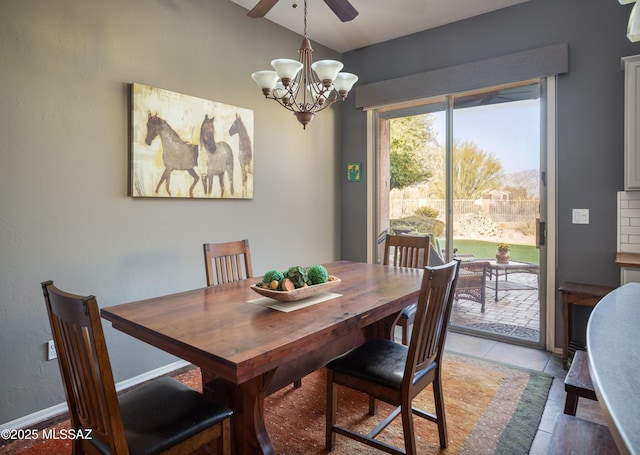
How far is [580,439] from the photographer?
113cm

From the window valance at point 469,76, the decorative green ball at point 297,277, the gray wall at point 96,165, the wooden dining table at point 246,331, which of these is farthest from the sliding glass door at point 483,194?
the decorative green ball at point 297,277

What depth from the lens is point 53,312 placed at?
129 cm

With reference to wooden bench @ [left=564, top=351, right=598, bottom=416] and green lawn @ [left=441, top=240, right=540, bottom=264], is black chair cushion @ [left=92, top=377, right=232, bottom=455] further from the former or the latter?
green lawn @ [left=441, top=240, right=540, bottom=264]

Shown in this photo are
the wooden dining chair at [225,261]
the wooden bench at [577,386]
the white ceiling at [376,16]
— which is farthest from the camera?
the white ceiling at [376,16]

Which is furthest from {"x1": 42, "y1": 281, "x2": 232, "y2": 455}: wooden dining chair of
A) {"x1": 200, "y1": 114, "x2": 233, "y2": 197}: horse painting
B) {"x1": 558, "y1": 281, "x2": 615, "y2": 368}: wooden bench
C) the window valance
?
the window valance

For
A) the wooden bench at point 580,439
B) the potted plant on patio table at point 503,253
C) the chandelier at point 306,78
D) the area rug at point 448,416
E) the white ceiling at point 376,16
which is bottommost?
the area rug at point 448,416

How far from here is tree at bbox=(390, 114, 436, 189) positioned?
3977 millimetres

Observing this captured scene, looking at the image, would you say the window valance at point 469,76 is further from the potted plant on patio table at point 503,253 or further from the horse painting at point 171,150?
the horse painting at point 171,150

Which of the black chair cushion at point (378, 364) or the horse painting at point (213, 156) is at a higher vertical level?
the horse painting at point (213, 156)

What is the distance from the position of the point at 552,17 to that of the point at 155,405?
386 cm

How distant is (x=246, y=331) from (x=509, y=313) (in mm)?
2932

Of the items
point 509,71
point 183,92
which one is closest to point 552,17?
point 509,71

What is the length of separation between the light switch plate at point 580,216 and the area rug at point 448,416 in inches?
48.8

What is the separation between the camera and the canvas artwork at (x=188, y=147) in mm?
2654
